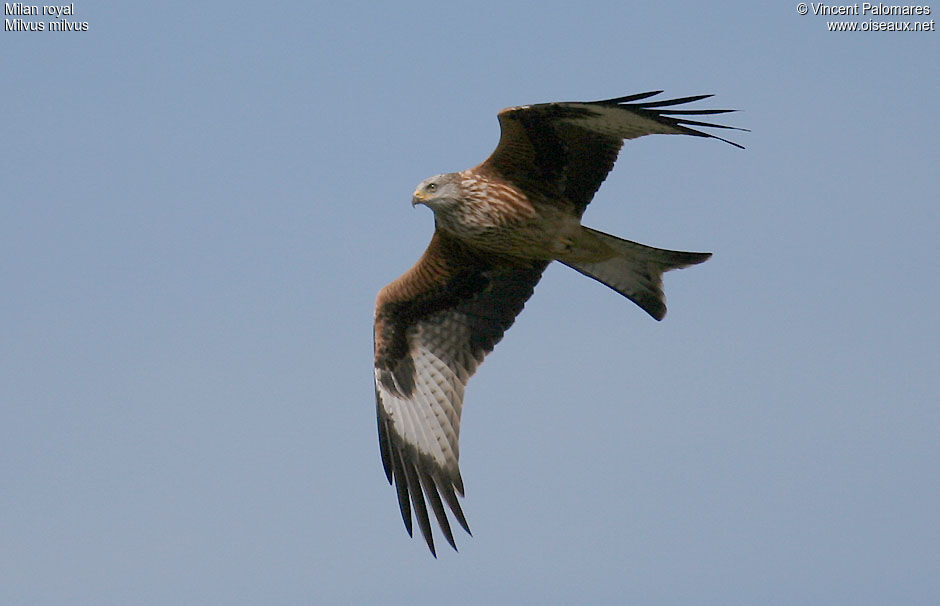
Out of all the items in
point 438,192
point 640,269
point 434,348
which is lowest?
point 434,348

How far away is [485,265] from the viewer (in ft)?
37.8

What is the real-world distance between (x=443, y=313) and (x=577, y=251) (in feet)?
4.46

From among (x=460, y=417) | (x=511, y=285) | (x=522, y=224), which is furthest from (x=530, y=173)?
(x=460, y=417)

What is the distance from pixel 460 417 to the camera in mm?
11719

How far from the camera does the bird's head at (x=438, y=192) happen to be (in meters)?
10.5

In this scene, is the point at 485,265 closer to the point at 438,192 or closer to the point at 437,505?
the point at 438,192

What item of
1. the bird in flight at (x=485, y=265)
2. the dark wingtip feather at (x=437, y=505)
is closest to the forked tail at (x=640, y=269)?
the bird in flight at (x=485, y=265)

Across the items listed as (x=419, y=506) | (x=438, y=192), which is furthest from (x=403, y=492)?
(x=438, y=192)

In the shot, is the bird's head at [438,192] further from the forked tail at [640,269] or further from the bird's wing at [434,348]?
the forked tail at [640,269]

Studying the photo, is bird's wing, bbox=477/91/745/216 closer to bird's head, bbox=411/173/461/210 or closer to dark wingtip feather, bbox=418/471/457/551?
bird's head, bbox=411/173/461/210

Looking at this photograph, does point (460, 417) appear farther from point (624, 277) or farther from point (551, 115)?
point (551, 115)

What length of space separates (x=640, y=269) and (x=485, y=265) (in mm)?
1218

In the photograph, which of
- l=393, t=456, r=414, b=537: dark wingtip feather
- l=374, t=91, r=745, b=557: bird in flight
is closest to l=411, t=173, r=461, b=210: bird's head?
l=374, t=91, r=745, b=557: bird in flight

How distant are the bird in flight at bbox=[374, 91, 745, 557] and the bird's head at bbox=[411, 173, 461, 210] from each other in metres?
0.01
